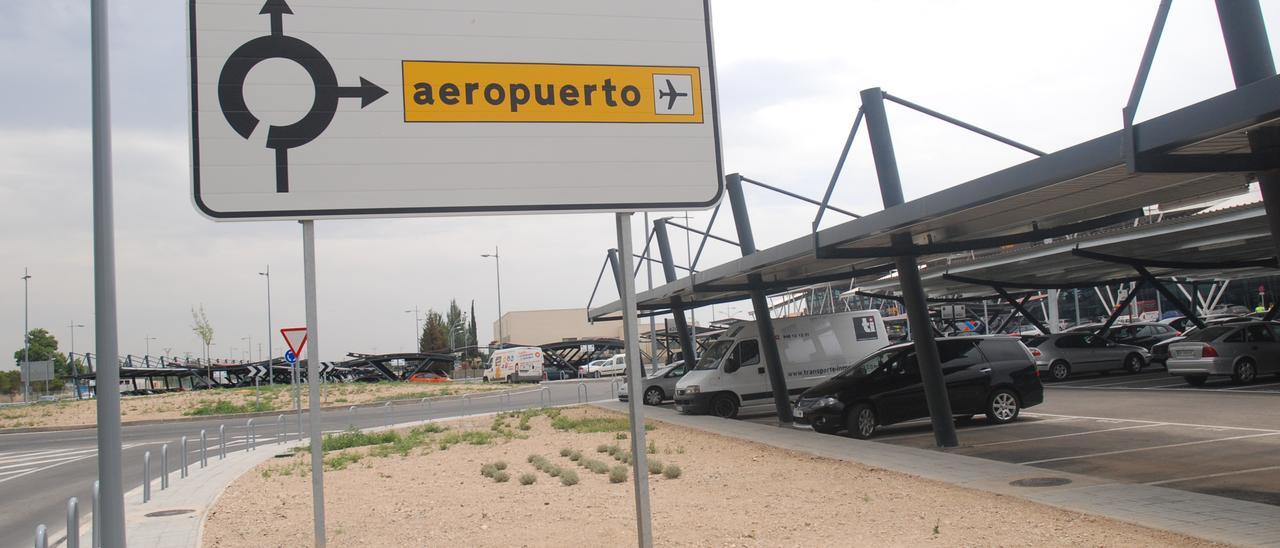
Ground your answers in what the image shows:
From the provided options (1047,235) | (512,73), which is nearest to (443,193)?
(512,73)

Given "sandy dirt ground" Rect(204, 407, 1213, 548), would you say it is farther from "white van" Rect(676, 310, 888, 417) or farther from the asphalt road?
"white van" Rect(676, 310, 888, 417)

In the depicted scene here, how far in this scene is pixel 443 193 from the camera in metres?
4.68

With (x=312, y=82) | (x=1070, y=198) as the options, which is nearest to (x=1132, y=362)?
(x=1070, y=198)

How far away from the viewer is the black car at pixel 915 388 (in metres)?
16.1

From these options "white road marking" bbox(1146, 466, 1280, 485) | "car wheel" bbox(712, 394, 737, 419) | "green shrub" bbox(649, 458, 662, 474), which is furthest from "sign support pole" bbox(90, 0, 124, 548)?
"car wheel" bbox(712, 394, 737, 419)

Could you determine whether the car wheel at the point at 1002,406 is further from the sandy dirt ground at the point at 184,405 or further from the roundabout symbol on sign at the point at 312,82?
the sandy dirt ground at the point at 184,405

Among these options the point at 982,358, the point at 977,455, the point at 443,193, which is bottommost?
the point at 977,455

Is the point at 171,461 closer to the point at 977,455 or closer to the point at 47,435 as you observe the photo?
the point at 47,435

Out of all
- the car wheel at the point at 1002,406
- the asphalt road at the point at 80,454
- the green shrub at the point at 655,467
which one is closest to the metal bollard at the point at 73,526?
the asphalt road at the point at 80,454

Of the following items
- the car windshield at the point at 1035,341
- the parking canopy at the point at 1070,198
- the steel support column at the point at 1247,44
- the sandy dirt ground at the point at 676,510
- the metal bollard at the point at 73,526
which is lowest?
the sandy dirt ground at the point at 676,510

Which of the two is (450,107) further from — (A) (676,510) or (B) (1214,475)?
(B) (1214,475)

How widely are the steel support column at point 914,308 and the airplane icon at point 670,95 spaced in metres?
9.85

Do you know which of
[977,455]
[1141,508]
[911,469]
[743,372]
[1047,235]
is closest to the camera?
[1141,508]

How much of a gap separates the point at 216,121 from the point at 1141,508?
325 inches
